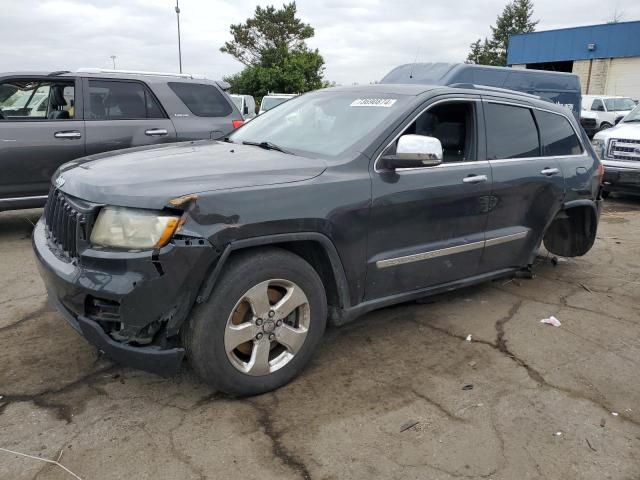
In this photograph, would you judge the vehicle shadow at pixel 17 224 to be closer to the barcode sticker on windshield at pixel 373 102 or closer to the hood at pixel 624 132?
the barcode sticker on windshield at pixel 373 102

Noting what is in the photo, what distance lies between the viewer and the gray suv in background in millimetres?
5879

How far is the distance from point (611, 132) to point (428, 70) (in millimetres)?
4204

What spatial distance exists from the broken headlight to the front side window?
4.25 m

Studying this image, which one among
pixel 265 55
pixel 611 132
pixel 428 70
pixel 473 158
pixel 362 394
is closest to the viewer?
pixel 362 394

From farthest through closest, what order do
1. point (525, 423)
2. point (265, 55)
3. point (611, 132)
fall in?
point (265, 55), point (611, 132), point (525, 423)

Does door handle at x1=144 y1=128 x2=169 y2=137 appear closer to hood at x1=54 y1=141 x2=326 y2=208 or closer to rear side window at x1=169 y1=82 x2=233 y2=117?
rear side window at x1=169 y1=82 x2=233 y2=117

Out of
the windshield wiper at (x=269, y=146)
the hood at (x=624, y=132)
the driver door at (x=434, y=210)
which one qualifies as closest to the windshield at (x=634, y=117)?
the hood at (x=624, y=132)

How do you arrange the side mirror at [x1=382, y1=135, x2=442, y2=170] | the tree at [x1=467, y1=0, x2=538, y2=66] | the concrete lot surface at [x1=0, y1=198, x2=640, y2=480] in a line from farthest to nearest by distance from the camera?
the tree at [x1=467, y1=0, x2=538, y2=66] < the side mirror at [x1=382, y1=135, x2=442, y2=170] < the concrete lot surface at [x1=0, y1=198, x2=640, y2=480]

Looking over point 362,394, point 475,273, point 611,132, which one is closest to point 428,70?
point 611,132

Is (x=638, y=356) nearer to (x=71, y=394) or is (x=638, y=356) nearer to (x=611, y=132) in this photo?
(x=71, y=394)

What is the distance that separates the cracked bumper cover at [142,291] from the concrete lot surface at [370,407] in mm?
396

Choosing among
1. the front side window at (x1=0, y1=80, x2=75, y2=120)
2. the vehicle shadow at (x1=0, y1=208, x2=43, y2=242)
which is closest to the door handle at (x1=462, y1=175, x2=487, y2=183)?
the front side window at (x1=0, y1=80, x2=75, y2=120)

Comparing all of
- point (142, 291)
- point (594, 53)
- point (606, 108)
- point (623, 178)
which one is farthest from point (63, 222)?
point (594, 53)

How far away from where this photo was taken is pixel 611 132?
9.41 m
